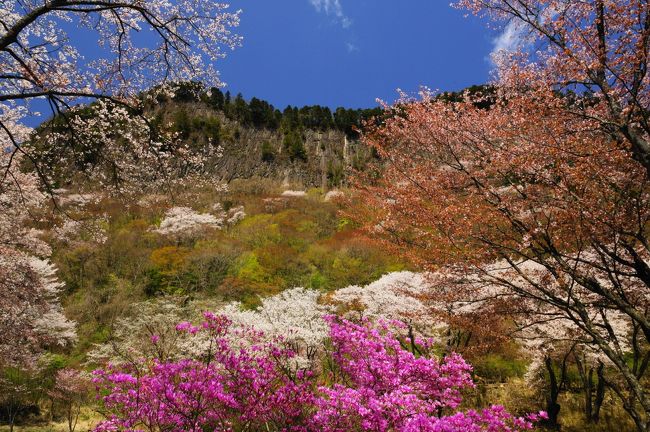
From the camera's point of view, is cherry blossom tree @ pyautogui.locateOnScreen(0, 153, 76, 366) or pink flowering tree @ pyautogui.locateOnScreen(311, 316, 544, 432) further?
cherry blossom tree @ pyautogui.locateOnScreen(0, 153, 76, 366)

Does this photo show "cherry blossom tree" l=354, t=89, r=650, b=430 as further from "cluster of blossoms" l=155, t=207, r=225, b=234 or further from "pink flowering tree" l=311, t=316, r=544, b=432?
"cluster of blossoms" l=155, t=207, r=225, b=234

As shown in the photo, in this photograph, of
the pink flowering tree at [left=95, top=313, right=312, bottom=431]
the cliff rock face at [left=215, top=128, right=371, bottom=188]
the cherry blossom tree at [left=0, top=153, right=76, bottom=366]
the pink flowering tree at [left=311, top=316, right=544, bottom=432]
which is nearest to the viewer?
the pink flowering tree at [left=311, top=316, right=544, bottom=432]

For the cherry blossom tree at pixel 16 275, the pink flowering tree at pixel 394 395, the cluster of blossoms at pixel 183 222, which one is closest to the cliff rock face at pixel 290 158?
the cluster of blossoms at pixel 183 222

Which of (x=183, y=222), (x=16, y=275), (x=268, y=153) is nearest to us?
(x=16, y=275)

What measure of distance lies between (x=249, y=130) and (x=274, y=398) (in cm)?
5989

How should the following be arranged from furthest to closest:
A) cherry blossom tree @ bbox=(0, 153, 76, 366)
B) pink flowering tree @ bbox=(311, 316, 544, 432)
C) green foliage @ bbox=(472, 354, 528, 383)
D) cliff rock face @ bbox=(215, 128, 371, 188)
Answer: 1. cliff rock face @ bbox=(215, 128, 371, 188)
2. green foliage @ bbox=(472, 354, 528, 383)
3. cherry blossom tree @ bbox=(0, 153, 76, 366)
4. pink flowering tree @ bbox=(311, 316, 544, 432)

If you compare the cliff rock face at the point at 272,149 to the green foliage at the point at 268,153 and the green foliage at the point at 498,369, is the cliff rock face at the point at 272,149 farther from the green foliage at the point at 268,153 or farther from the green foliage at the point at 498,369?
the green foliage at the point at 498,369

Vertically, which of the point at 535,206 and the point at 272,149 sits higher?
the point at 272,149

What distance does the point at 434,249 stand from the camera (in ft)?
19.0

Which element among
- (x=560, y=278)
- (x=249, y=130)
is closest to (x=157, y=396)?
(x=560, y=278)

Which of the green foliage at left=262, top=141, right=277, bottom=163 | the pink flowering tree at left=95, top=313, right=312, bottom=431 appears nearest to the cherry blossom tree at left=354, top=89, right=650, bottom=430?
the pink flowering tree at left=95, top=313, right=312, bottom=431

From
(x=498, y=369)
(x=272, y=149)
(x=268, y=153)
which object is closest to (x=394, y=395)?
(x=498, y=369)

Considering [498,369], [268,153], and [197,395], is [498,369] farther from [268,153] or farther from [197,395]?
[268,153]

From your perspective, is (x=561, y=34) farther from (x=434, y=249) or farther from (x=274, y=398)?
(x=274, y=398)
